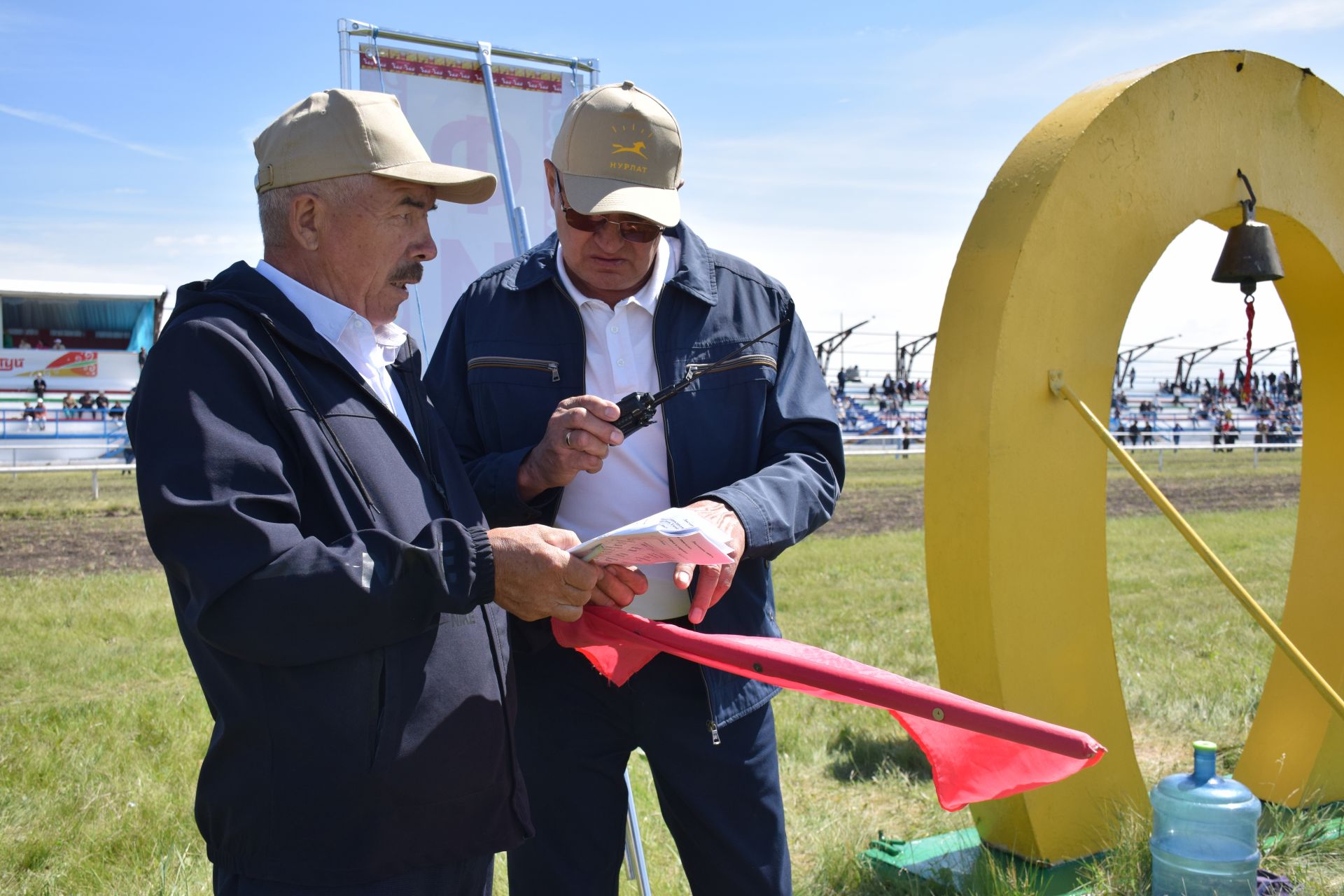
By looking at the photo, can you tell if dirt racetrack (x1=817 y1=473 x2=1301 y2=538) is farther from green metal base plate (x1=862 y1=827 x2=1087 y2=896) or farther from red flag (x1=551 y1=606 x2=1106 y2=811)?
red flag (x1=551 y1=606 x2=1106 y2=811)

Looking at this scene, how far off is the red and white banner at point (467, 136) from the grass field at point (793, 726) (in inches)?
87.8

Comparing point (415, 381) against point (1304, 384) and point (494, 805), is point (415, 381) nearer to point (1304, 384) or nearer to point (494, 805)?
point (494, 805)

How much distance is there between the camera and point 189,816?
4242mm

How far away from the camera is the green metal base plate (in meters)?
3.50

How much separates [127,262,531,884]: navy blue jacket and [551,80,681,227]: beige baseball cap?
85 cm

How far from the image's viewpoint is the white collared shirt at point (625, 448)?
2654 millimetres

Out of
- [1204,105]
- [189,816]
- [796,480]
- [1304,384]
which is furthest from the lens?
[1304,384]

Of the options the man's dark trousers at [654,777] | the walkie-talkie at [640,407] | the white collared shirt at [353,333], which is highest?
the white collared shirt at [353,333]

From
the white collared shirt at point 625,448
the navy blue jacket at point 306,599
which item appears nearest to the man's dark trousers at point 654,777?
the white collared shirt at point 625,448

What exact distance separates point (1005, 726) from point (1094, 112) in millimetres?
2414

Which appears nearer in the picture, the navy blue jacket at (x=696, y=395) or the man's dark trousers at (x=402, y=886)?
the man's dark trousers at (x=402, y=886)

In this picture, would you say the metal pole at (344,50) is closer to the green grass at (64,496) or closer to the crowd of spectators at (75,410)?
the green grass at (64,496)

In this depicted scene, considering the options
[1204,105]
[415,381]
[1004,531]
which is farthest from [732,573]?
[1204,105]

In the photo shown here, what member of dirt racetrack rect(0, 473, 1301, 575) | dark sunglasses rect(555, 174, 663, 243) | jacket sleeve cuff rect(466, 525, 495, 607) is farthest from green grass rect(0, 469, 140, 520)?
jacket sleeve cuff rect(466, 525, 495, 607)
